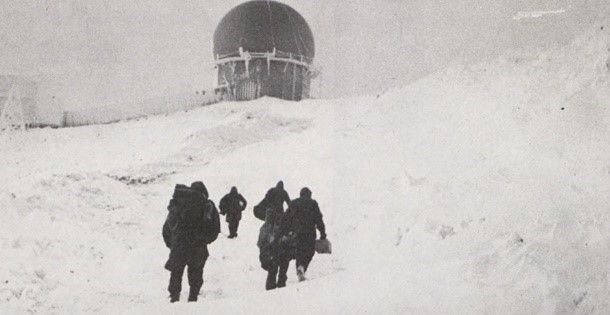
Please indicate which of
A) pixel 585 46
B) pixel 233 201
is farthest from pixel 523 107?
pixel 233 201

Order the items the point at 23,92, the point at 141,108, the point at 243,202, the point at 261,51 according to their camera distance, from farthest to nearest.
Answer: the point at 23,92 → the point at 141,108 → the point at 261,51 → the point at 243,202

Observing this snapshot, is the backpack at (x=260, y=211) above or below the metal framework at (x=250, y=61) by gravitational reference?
below

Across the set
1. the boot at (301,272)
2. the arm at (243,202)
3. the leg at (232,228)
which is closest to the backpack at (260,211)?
the boot at (301,272)

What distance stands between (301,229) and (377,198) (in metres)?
6.17

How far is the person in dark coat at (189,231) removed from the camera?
23.5ft

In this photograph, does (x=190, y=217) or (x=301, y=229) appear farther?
(x=301, y=229)

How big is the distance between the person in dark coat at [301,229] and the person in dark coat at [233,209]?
17.5 ft

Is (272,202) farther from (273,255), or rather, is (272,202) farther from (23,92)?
(23,92)

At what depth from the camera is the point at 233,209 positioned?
13914 millimetres

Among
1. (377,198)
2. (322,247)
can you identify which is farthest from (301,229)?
(377,198)

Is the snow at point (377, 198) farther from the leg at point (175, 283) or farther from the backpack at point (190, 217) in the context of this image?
the backpack at point (190, 217)

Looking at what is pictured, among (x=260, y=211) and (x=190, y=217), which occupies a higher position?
(x=190, y=217)

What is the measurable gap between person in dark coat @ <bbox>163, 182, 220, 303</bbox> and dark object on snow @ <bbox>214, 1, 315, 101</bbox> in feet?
91.7

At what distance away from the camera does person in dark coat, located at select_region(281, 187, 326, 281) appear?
846cm
